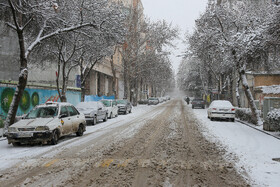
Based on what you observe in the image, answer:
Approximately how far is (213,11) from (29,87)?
1494 cm

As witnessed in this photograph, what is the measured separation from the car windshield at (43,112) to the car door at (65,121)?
0.32m

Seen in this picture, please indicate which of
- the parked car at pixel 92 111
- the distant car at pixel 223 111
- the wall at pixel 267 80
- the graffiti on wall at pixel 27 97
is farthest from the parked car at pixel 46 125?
the wall at pixel 267 80

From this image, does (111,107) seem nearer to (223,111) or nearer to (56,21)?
(223,111)

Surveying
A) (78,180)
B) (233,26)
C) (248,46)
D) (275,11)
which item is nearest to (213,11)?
(233,26)

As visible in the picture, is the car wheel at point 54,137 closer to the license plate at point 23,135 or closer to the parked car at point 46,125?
the parked car at point 46,125

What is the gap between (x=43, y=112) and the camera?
1117 centimetres

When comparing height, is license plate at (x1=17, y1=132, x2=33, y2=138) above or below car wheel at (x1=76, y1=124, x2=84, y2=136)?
above

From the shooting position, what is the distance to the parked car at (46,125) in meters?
9.62

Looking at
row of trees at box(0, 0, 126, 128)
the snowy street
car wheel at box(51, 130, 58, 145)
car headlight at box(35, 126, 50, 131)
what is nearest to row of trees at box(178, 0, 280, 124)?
the snowy street

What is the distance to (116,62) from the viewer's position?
2160 inches

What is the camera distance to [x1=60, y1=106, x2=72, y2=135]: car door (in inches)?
429

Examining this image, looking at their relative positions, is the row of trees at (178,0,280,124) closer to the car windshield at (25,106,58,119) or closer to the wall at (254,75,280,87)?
the car windshield at (25,106,58,119)

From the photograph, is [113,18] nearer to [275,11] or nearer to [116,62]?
[275,11]

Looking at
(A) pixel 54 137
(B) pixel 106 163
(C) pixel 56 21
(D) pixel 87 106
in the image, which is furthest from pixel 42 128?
(D) pixel 87 106
